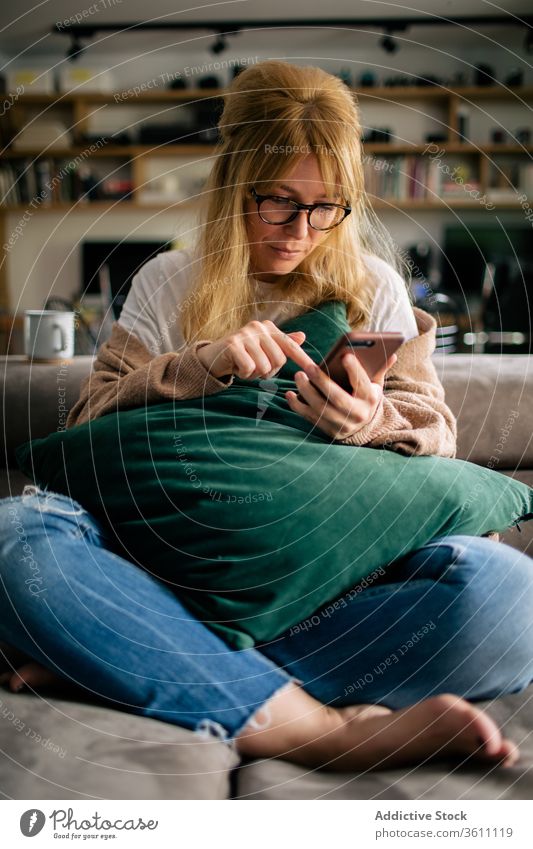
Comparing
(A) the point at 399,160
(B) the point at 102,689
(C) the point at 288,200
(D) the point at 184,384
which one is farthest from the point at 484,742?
(A) the point at 399,160

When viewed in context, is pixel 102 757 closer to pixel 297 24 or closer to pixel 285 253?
pixel 285 253

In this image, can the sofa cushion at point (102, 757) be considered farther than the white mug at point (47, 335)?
No

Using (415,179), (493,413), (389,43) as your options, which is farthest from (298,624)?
(389,43)

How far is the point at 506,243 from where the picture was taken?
3.53 m

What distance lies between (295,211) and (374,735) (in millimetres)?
489

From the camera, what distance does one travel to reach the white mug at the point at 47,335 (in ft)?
3.59

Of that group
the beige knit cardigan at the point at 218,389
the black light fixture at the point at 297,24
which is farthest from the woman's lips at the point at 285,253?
the black light fixture at the point at 297,24

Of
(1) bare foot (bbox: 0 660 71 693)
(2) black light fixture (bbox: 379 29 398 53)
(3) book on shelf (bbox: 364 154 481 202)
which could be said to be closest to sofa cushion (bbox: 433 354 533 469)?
(1) bare foot (bbox: 0 660 71 693)

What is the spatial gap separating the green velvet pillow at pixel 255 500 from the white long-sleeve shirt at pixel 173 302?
158 mm

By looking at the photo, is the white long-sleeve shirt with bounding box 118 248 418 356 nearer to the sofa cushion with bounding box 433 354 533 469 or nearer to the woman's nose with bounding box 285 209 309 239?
the woman's nose with bounding box 285 209 309 239

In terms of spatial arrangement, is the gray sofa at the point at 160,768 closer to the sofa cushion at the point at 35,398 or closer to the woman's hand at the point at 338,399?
the woman's hand at the point at 338,399

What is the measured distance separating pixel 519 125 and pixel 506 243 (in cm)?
53

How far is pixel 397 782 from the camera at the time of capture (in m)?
0.55

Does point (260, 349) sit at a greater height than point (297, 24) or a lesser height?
lesser
